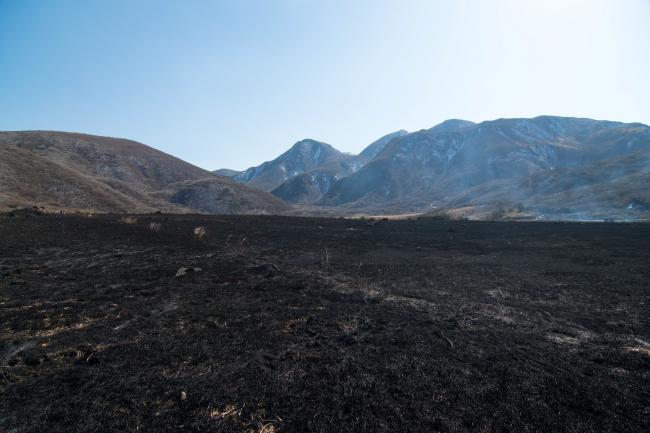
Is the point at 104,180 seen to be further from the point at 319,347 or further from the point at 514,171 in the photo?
the point at 514,171

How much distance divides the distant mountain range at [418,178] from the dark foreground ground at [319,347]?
45.0 m

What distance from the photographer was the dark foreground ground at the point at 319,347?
15.6ft

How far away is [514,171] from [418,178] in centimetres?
3937

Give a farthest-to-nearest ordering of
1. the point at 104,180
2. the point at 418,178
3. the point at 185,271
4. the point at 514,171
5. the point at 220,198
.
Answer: the point at 418,178 → the point at 514,171 → the point at 220,198 → the point at 104,180 → the point at 185,271

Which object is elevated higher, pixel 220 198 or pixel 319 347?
pixel 220 198

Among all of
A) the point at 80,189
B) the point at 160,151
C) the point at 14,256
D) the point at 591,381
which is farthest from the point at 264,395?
the point at 160,151

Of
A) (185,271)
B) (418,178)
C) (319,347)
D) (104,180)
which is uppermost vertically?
(418,178)

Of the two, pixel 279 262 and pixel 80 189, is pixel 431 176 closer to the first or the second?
pixel 80 189

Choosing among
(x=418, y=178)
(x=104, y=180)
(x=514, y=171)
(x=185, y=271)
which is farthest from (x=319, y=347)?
(x=418, y=178)

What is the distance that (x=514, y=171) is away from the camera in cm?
12312

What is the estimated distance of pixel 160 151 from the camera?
391ft

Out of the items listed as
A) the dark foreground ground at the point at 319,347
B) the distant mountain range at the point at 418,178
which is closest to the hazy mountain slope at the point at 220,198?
the distant mountain range at the point at 418,178

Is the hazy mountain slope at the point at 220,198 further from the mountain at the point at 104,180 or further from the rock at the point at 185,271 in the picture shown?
the rock at the point at 185,271

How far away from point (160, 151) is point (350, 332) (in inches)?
5072
